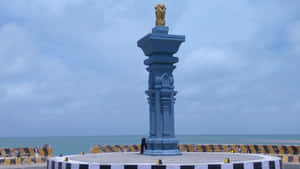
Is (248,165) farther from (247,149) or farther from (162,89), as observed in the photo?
(247,149)

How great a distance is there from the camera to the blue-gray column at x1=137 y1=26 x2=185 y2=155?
64.5ft

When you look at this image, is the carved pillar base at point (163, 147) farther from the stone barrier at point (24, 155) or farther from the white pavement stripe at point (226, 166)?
the stone barrier at point (24, 155)

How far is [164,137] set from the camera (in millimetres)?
19734

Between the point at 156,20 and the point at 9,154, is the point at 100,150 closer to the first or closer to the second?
the point at 9,154

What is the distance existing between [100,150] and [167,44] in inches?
490

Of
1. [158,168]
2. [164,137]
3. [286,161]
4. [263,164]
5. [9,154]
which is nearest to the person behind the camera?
[158,168]

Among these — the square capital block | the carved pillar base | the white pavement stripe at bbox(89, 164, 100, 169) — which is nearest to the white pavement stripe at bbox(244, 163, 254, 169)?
the white pavement stripe at bbox(89, 164, 100, 169)

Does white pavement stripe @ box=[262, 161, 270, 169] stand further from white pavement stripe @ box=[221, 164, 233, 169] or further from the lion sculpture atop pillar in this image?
the lion sculpture atop pillar

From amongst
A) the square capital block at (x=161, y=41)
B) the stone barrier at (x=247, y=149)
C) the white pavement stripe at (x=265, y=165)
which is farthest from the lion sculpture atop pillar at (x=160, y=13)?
the stone barrier at (x=247, y=149)

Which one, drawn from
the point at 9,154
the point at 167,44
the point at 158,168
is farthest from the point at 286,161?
the point at 9,154

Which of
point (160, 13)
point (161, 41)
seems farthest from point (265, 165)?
point (160, 13)

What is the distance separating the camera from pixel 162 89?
783 inches

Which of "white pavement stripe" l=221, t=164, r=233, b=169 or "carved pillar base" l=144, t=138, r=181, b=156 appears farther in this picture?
"carved pillar base" l=144, t=138, r=181, b=156

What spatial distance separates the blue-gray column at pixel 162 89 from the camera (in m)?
19.6
